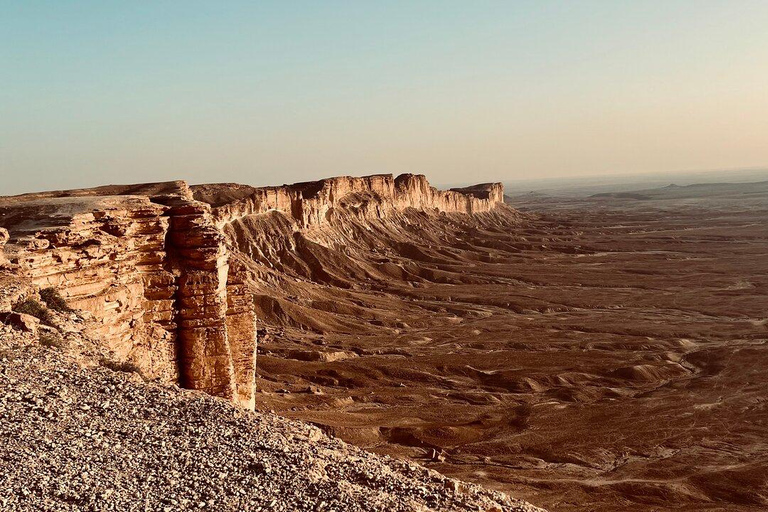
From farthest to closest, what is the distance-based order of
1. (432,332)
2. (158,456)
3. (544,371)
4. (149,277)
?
(432,332), (544,371), (149,277), (158,456)

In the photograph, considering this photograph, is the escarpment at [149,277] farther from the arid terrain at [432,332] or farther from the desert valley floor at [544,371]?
the desert valley floor at [544,371]

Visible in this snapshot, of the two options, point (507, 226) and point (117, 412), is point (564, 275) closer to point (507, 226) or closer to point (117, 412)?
point (507, 226)

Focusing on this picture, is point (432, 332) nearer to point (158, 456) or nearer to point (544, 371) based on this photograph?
point (544, 371)

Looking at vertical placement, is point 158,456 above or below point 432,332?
above

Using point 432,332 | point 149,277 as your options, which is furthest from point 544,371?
point 149,277

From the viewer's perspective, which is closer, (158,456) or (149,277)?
(158,456)
